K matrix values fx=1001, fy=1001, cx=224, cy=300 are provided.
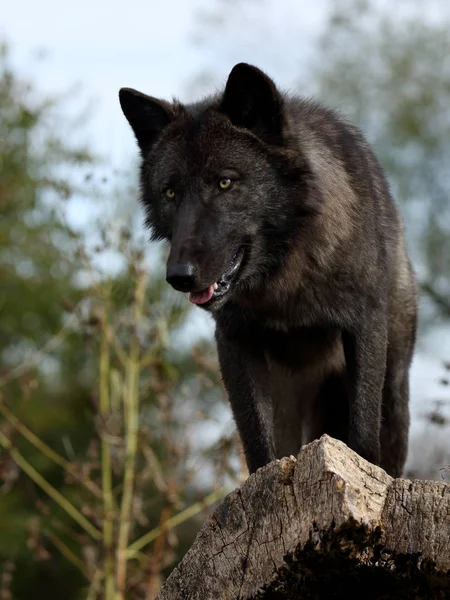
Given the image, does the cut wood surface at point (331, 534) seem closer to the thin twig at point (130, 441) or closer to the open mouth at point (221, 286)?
the open mouth at point (221, 286)

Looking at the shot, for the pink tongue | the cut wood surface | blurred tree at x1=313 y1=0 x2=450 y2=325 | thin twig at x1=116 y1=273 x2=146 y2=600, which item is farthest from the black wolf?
blurred tree at x1=313 y1=0 x2=450 y2=325

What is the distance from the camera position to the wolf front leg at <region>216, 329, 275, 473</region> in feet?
16.0

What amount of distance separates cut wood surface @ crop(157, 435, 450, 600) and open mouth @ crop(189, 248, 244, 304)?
1.06 metres

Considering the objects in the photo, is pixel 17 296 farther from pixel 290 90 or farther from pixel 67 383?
pixel 290 90

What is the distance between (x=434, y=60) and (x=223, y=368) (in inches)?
896

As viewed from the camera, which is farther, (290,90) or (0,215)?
(0,215)

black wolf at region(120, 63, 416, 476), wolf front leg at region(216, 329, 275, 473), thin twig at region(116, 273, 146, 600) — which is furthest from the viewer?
thin twig at region(116, 273, 146, 600)

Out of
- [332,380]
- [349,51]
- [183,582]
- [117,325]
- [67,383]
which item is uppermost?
[349,51]

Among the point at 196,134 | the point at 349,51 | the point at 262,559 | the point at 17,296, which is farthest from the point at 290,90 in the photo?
the point at 349,51

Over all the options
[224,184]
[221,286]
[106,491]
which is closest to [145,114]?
[224,184]

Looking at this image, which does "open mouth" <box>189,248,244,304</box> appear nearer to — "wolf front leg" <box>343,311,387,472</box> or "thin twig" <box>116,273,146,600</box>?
"wolf front leg" <box>343,311,387,472</box>

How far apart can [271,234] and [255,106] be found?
603 millimetres

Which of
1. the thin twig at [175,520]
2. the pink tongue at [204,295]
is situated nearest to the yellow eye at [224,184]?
the pink tongue at [204,295]

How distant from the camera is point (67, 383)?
22953 millimetres
